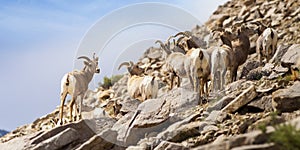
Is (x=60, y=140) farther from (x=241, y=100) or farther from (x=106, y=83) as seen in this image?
(x=106, y=83)

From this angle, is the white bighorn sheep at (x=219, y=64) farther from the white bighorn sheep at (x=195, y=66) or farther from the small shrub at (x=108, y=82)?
the small shrub at (x=108, y=82)

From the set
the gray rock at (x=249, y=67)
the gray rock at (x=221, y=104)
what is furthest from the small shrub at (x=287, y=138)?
the gray rock at (x=249, y=67)

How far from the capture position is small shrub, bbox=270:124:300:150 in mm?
5684

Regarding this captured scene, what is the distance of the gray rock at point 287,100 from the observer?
9855 mm

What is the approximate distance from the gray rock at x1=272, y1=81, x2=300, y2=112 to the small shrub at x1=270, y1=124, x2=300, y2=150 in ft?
13.4

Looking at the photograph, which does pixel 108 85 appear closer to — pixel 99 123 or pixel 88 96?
pixel 88 96

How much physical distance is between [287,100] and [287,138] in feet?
14.4

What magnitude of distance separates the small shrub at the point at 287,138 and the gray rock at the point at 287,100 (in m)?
4.10

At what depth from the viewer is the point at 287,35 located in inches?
945

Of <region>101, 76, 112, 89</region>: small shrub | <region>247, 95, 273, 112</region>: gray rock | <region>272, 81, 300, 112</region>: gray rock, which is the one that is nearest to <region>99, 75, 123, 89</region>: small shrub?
<region>101, 76, 112, 89</region>: small shrub

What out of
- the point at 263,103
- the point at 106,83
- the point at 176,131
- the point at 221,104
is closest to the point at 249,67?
the point at 221,104

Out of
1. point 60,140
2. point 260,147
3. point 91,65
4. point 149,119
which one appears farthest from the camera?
point 91,65

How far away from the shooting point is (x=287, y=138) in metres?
5.68

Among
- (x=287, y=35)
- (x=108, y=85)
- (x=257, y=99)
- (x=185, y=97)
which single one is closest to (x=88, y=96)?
(x=108, y=85)
